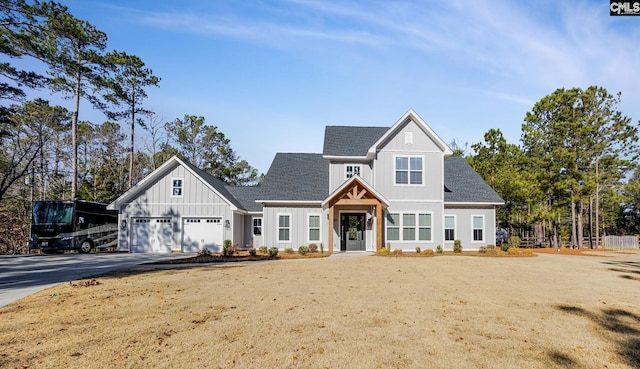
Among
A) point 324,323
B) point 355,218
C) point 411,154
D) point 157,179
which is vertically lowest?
point 324,323

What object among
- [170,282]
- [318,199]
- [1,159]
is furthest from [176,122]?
[170,282]

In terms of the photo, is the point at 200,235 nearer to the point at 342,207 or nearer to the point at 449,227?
the point at 342,207

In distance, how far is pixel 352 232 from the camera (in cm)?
2383

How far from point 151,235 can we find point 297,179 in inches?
396

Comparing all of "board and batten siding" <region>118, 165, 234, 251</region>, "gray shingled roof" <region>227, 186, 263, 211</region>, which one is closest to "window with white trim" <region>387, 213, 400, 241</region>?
"gray shingled roof" <region>227, 186, 263, 211</region>

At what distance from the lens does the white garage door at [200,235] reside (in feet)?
79.3

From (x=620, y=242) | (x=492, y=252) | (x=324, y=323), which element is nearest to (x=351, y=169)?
(x=492, y=252)

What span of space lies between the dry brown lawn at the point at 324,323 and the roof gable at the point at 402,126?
12.0m

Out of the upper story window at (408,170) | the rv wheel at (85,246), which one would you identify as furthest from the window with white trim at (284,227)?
the rv wheel at (85,246)

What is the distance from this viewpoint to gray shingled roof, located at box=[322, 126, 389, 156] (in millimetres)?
24422

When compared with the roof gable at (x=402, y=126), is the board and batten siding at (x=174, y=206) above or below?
below

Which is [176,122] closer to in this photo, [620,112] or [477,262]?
[477,262]

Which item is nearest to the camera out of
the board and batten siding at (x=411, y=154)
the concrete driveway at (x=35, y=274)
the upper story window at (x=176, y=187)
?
the concrete driveway at (x=35, y=274)

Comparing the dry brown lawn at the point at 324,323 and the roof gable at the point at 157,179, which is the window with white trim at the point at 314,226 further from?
the dry brown lawn at the point at 324,323
